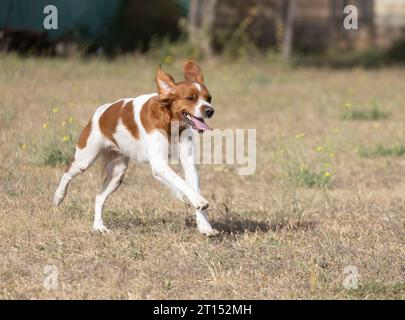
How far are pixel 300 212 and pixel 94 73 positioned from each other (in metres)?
8.15

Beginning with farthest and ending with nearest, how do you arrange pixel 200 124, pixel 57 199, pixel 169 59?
1. pixel 169 59
2. pixel 57 199
3. pixel 200 124

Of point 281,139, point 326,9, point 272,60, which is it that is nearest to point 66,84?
point 281,139

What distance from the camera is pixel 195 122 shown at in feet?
20.7

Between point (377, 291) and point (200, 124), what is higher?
point (200, 124)

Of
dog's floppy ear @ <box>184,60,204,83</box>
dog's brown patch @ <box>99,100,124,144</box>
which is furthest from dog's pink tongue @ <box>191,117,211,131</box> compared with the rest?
dog's brown patch @ <box>99,100,124,144</box>

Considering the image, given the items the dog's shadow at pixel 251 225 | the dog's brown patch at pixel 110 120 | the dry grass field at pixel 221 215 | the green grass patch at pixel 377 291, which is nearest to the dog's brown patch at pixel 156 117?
the dog's brown patch at pixel 110 120

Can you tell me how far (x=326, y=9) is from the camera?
2222 centimetres

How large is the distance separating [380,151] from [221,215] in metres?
3.49

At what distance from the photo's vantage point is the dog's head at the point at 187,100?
6.27 m

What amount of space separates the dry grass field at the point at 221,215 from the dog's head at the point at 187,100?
849 millimetres

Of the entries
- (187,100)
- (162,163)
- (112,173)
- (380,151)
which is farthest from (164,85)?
(380,151)

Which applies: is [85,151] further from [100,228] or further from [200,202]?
[200,202]

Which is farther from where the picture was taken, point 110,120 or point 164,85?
point 110,120

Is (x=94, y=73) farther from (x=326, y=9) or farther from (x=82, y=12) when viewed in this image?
(x=326, y=9)
